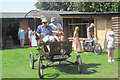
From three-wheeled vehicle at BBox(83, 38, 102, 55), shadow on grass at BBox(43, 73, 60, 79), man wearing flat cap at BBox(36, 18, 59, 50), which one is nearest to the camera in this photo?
shadow on grass at BBox(43, 73, 60, 79)

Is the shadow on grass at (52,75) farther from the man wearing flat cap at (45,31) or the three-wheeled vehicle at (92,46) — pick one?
the three-wheeled vehicle at (92,46)

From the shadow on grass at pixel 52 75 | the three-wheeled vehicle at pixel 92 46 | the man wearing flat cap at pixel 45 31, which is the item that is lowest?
the shadow on grass at pixel 52 75

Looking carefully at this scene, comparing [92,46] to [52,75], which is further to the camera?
[92,46]

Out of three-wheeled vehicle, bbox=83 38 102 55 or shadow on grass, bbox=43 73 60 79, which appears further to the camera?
three-wheeled vehicle, bbox=83 38 102 55

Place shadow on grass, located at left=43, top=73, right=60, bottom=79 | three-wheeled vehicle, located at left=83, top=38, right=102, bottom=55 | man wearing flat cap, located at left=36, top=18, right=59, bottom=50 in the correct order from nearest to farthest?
shadow on grass, located at left=43, top=73, right=60, bottom=79
man wearing flat cap, located at left=36, top=18, right=59, bottom=50
three-wheeled vehicle, located at left=83, top=38, right=102, bottom=55

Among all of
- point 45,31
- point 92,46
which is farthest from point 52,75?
point 92,46

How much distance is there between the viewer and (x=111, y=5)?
23172mm

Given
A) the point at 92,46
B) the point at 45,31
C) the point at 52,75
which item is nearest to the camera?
the point at 52,75

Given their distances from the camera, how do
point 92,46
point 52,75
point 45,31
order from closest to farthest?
point 52,75 → point 45,31 → point 92,46

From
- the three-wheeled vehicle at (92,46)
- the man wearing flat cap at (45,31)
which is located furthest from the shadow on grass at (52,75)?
the three-wheeled vehicle at (92,46)

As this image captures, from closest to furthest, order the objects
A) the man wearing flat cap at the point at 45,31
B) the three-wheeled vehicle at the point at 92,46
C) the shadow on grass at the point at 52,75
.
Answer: the shadow on grass at the point at 52,75 → the man wearing flat cap at the point at 45,31 → the three-wheeled vehicle at the point at 92,46

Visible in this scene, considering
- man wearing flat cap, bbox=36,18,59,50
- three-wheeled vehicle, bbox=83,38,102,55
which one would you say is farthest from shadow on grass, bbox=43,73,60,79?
three-wheeled vehicle, bbox=83,38,102,55

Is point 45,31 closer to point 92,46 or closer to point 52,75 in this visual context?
point 52,75

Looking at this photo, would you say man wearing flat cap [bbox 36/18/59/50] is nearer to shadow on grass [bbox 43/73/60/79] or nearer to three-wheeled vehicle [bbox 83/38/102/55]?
shadow on grass [bbox 43/73/60/79]
